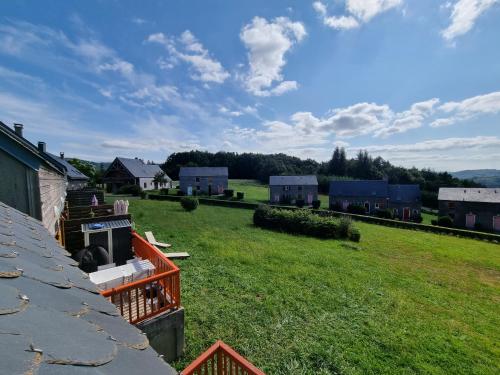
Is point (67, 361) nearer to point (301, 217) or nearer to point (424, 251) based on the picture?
point (301, 217)

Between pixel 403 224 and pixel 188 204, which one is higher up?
pixel 188 204

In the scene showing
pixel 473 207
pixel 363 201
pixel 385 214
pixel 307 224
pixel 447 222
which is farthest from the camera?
pixel 363 201

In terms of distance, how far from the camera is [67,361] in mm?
949

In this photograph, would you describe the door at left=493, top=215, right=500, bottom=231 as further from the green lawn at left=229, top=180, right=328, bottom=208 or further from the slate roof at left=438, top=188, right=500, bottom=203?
the green lawn at left=229, top=180, right=328, bottom=208

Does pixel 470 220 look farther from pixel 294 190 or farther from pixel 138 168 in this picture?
pixel 138 168

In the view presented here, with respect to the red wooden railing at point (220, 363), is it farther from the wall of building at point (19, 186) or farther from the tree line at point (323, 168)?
the tree line at point (323, 168)

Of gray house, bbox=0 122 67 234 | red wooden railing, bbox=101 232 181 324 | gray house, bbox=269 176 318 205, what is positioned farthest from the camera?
gray house, bbox=269 176 318 205

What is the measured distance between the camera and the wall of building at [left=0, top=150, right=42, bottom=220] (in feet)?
13.3

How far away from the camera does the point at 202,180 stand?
4791cm

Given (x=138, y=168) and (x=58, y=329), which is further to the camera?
(x=138, y=168)

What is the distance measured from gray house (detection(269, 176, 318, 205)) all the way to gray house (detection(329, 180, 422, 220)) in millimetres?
4229

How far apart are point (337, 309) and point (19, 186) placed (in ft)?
28.4

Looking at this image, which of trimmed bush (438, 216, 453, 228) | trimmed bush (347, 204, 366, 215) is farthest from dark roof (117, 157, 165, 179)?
trimmed bush (438, 216, 453, 228)

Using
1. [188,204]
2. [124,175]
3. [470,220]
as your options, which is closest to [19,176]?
[188,204]
